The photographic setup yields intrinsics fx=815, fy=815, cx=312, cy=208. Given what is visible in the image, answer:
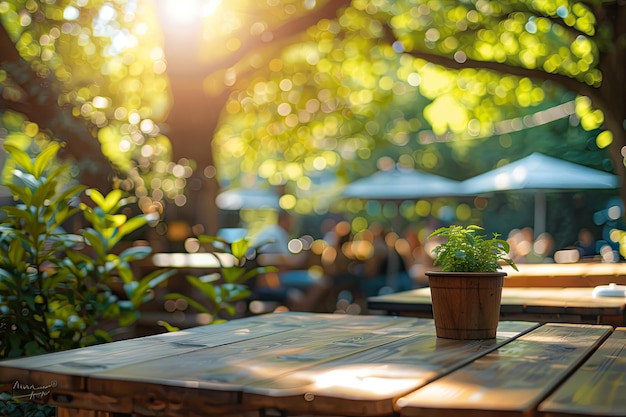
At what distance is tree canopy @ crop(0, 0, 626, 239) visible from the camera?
24.2 feet

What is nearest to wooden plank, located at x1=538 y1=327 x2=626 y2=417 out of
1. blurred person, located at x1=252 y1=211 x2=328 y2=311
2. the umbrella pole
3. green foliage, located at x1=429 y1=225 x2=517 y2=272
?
green foliage, located at x1=429 y1=225 x2=517 y2=272

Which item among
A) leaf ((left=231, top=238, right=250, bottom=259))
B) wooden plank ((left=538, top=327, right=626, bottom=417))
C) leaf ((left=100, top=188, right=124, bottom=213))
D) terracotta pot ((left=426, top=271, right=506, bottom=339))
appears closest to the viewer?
wooden plank ((left=538, top=327, right=626, bottom=417))

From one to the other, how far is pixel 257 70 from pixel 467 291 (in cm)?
758

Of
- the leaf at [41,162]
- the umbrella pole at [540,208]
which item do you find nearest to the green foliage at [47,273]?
the leaf at [41,162]

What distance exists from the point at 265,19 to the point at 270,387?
338 inches

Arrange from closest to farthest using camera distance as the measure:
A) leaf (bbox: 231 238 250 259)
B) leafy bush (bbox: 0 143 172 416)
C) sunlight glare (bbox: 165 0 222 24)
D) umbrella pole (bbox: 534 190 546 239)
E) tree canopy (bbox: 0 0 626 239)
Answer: leafy bush (bbox: 0 143 172 416)
leaf (bbox: 231 238 250 259)
tree canopy (bbox: 0 0 626 239)
sunlight glare (bbox: 165 0 222 24)
umbrella pole (bbox: 534 190 546 239)

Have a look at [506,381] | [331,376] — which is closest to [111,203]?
[331,376]

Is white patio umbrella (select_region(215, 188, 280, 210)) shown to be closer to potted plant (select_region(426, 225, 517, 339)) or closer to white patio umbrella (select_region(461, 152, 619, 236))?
white patio umbrella (select_region(461, 152, 619, 236))

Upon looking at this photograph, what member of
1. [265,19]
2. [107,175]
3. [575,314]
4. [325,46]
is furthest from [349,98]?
[575,314]

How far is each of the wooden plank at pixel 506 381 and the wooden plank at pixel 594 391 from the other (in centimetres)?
3

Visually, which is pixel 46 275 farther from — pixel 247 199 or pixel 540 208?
pixel 540 208

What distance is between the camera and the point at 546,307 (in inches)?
143

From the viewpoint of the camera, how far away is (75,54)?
8523 mm

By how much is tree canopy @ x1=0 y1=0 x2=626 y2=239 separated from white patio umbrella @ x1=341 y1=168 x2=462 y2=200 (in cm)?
174
